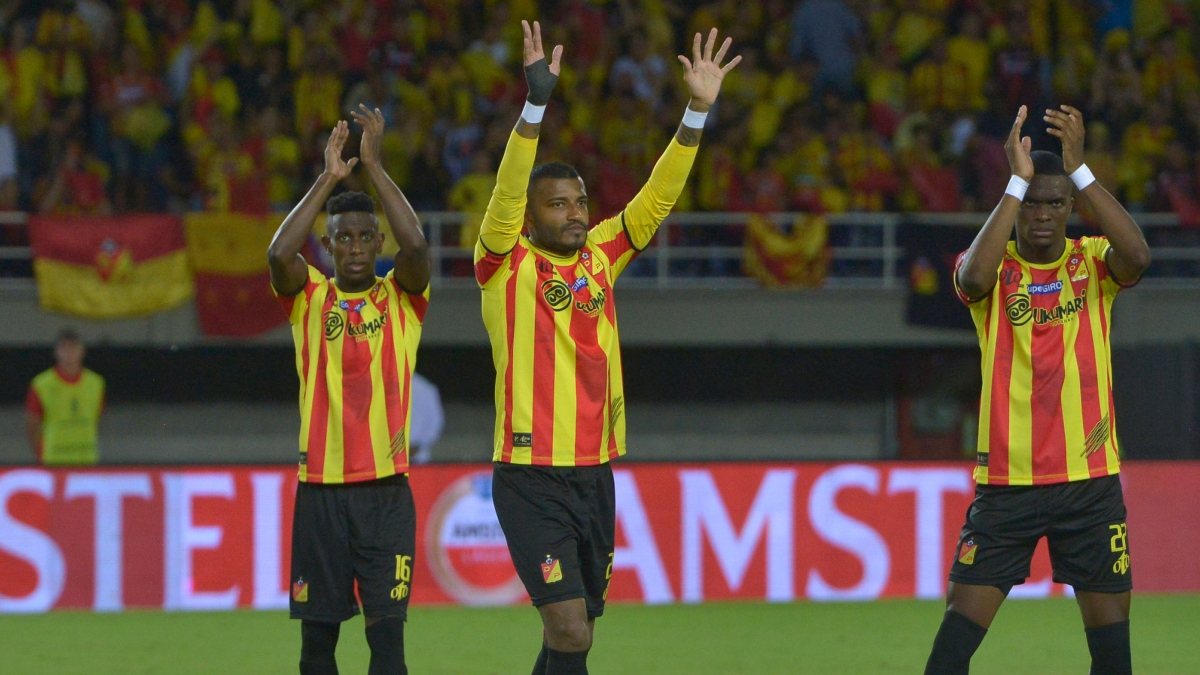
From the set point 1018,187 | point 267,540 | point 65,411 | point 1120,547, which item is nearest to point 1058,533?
point 1120,547

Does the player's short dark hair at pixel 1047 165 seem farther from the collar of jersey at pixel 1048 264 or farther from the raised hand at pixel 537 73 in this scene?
the raised hand at pixel 537 73

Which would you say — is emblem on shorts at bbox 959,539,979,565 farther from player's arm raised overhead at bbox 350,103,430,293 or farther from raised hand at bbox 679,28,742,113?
player's arm raised overhead at bbox 350,103,430,293

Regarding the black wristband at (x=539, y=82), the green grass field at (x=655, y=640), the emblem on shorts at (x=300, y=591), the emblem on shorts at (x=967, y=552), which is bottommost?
the green grass field at (x=655, y=640)

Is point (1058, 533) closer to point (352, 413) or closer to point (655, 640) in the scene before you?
point (352, 413)

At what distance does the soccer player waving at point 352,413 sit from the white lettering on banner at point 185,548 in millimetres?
3841

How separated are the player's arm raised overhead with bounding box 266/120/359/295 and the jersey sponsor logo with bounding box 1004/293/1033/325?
242 cm

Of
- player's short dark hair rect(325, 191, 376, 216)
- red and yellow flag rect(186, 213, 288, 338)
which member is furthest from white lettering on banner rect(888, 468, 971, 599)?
red and yellow flag rect(186, 213, 288, 338)

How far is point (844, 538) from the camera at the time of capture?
958 centimetres

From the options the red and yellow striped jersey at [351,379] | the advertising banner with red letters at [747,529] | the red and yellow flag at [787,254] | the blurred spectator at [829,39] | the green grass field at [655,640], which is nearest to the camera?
the red and yellow striped jersey at [351,379]

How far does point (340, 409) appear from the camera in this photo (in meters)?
5.68

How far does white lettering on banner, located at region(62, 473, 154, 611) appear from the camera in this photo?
30.5 feet

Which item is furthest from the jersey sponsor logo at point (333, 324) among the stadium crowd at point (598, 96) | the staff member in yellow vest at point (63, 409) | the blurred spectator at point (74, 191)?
the blurred spectator at point (74, 191)

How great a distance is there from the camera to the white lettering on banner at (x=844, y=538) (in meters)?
9.56

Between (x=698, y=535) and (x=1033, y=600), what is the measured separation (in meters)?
2.19
